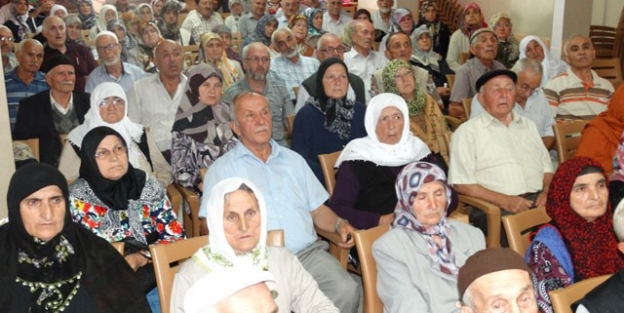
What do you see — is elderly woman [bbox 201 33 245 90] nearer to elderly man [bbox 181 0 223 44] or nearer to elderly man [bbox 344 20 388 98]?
elderly man [bbox 344 20 388 98]

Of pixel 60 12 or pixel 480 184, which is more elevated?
pixel 60 12

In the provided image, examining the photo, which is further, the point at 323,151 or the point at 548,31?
the point at 548,31

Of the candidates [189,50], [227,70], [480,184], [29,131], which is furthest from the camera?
[189,50]

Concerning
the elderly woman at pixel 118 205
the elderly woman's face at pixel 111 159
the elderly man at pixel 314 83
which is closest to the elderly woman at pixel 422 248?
the elderly woman at pixel 118 205

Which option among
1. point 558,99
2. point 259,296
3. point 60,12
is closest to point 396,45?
point 558,99

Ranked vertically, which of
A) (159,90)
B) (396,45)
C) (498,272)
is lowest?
(498,272)

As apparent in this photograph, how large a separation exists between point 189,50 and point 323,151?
130 inches

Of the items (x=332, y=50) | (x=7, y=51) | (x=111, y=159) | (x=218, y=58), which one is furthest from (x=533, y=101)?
(x=7, y=51)

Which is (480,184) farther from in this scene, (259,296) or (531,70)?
(259,296)

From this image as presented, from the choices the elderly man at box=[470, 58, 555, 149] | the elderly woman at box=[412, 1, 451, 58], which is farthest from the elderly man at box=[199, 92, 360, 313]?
the elderly woman at box=[412, 1, 451, 58]

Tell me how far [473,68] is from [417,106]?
1.37 metres

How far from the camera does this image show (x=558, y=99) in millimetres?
5648

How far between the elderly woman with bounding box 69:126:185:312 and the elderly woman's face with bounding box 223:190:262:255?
0.68 m

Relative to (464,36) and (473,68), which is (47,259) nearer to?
(473,68)
